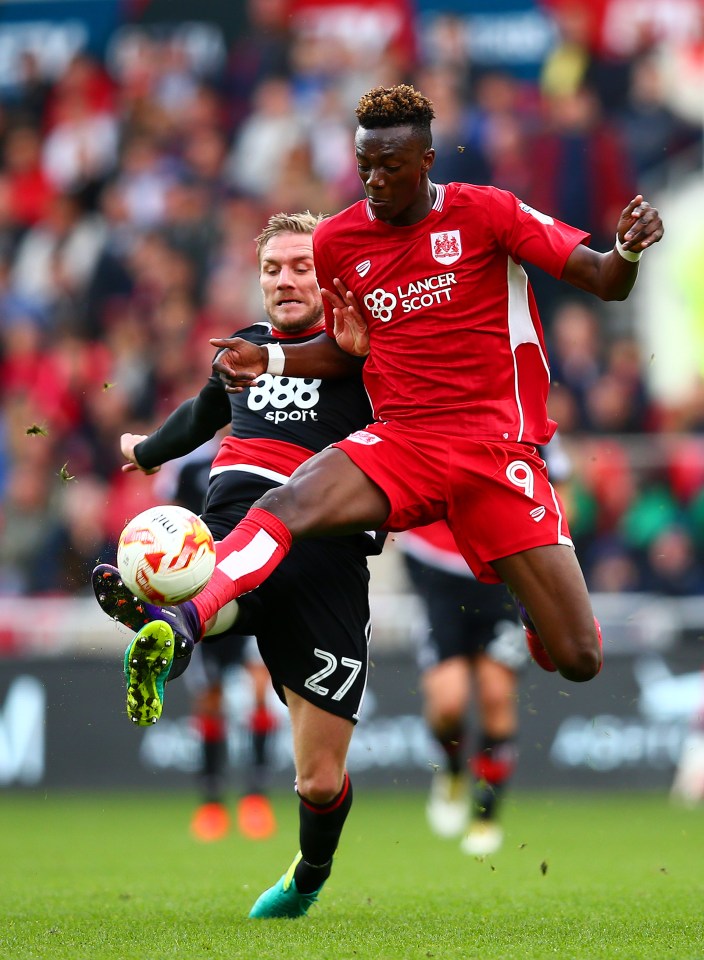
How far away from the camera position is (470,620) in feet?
28.6

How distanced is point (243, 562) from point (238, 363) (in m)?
0.79

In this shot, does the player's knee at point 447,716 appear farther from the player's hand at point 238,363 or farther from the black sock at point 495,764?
the player's hand at point 238,363

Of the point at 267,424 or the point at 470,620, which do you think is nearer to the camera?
the point at 267,424

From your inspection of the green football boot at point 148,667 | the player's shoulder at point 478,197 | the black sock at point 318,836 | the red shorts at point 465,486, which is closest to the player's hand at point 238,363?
the red shorts at point 465,486

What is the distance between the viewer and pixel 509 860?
7.77m

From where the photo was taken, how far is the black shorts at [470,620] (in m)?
8.62

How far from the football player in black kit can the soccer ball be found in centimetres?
67

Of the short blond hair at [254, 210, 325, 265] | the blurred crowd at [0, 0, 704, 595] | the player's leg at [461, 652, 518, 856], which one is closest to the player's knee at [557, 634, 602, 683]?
the short blond hair at [254, 210, 325, 265]

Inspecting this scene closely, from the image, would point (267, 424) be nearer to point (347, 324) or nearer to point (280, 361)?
point (280, 361)

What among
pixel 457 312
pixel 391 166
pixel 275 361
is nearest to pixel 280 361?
pixel 275 361

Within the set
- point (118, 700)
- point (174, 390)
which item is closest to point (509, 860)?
point (118, 700)

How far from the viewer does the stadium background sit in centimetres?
1126

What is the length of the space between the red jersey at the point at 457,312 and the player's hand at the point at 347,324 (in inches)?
1.5

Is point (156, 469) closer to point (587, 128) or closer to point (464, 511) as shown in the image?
point (464, 511)
